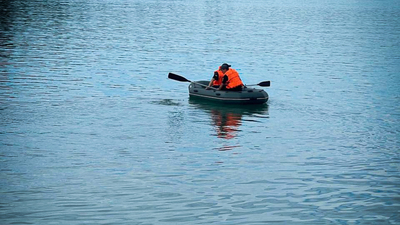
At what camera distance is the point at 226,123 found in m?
27.9

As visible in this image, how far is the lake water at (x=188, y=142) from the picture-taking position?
56.2 feet

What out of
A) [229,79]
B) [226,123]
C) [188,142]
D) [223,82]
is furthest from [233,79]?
[188,142]

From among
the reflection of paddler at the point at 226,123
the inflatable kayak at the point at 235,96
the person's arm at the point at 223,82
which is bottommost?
the reflection of paddler at the point at 226,123

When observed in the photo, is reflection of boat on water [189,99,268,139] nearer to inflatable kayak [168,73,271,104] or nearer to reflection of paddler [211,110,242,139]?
reflection of paddler [211,110,242,139]

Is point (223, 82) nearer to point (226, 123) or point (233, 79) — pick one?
point (233, 79)

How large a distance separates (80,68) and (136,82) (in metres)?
6.61

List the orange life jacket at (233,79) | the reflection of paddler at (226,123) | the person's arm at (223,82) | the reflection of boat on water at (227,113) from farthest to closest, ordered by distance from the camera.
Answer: the person's arm at (223,82), the orange life jacket at (233,79), the reflection of boat on water at (227,113), the reflection of paddler at (226,123)

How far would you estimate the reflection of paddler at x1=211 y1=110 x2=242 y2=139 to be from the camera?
85.2ft

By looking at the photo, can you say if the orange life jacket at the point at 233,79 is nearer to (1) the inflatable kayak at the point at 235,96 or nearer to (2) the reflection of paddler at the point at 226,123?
(1) the inflatable kayak at the point at 235,96

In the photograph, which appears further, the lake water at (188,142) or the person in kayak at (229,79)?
the person in kayak at (229,79)

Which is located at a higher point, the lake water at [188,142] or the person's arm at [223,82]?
the person's arm at [223,82]

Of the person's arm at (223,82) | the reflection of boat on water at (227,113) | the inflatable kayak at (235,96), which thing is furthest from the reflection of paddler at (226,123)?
the person's arm at (223,82)

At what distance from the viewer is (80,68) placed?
44688mm

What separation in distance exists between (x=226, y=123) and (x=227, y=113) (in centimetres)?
189
